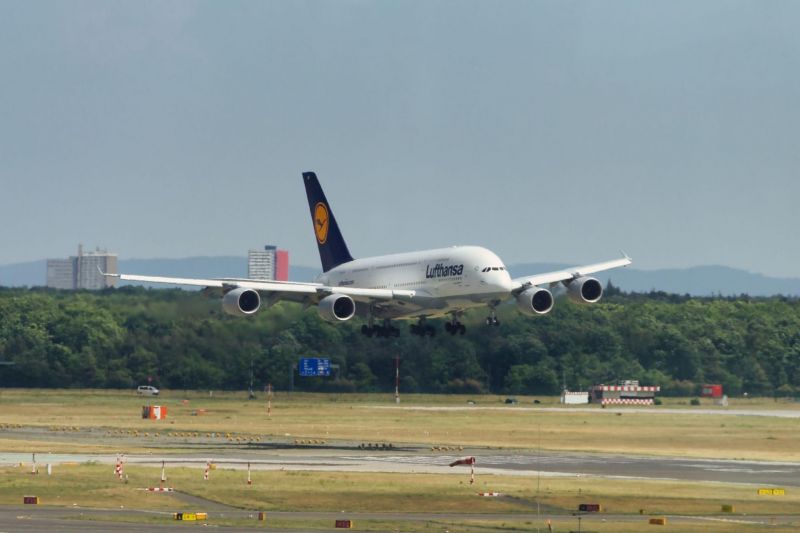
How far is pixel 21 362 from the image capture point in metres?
139

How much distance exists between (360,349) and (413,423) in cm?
3124

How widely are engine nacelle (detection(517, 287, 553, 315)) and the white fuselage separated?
1.92m

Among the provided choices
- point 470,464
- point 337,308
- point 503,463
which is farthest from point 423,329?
point 470,464

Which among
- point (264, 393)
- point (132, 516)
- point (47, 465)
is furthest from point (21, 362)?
point (132, 516)

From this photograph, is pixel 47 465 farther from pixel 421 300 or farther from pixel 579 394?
pixel 579 394

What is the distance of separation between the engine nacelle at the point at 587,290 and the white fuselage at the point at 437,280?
6.67 m

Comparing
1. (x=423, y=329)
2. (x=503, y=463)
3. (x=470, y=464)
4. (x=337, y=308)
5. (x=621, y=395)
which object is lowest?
(x=503, y=463)

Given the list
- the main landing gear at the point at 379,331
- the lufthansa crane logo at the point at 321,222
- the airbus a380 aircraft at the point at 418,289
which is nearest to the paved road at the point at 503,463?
the airbus a380 aircraft at the point at 418,289

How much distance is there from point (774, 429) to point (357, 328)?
44.9 metres

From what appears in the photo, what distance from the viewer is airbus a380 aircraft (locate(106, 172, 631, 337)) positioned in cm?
9038

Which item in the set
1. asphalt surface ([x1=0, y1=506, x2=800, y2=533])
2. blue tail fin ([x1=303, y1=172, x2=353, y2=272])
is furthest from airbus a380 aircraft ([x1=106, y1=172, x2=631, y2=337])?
asphalt surface ([x1=0, y1=506, x2=800, y2=533])

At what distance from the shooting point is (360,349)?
13675 cm

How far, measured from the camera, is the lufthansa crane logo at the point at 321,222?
369 feet

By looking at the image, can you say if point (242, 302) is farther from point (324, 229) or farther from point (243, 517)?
point (243, 517)
